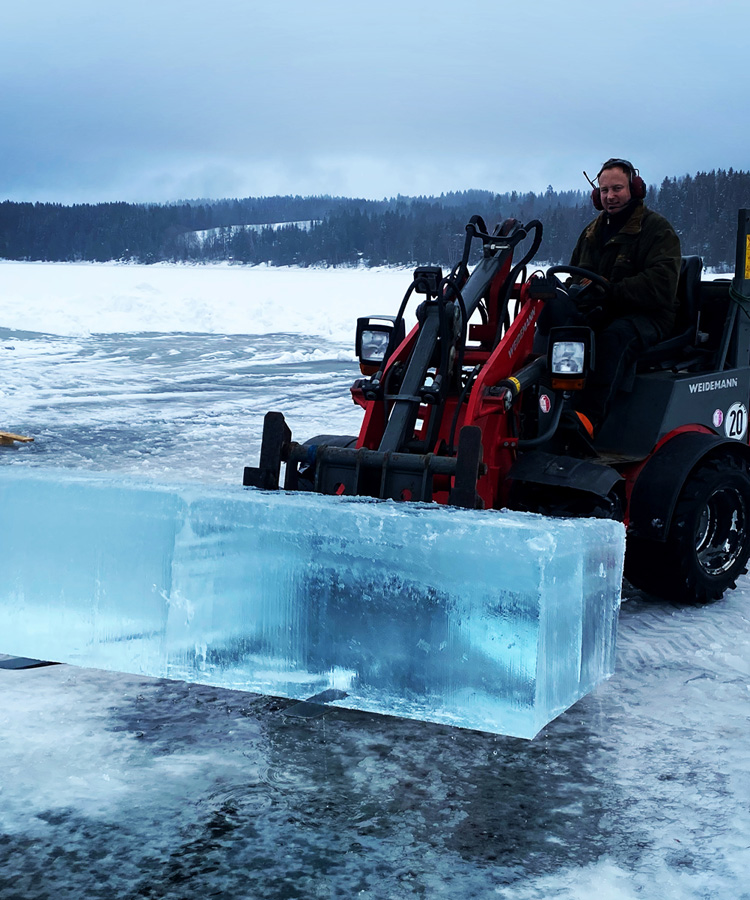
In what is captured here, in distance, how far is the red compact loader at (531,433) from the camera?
468 centimetres

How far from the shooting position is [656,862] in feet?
9.39

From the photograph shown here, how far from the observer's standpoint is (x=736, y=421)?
607 cm

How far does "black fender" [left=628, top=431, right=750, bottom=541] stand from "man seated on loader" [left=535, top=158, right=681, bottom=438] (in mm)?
346

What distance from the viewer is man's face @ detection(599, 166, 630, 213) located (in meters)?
5.69

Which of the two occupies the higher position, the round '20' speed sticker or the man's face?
the man's face

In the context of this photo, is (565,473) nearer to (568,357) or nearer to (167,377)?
(568,357)

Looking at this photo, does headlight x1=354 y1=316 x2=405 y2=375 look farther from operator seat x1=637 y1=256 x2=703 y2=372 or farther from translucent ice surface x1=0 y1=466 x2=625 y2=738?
translucent ice surface x1=0 y1=466 x2=625 y2=738

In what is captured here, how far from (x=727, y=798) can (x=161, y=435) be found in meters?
7.62

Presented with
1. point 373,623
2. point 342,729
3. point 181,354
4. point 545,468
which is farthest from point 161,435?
point 181,354

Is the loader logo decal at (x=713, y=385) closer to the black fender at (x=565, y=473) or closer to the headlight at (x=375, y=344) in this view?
the black fender at (x=565, y=473)

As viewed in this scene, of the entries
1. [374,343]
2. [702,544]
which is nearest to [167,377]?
[374,343]

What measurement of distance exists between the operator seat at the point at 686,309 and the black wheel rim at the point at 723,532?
84cm

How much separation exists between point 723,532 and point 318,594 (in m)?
3.09

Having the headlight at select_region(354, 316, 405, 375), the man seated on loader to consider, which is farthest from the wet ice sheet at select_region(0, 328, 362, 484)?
the man seated on loader
